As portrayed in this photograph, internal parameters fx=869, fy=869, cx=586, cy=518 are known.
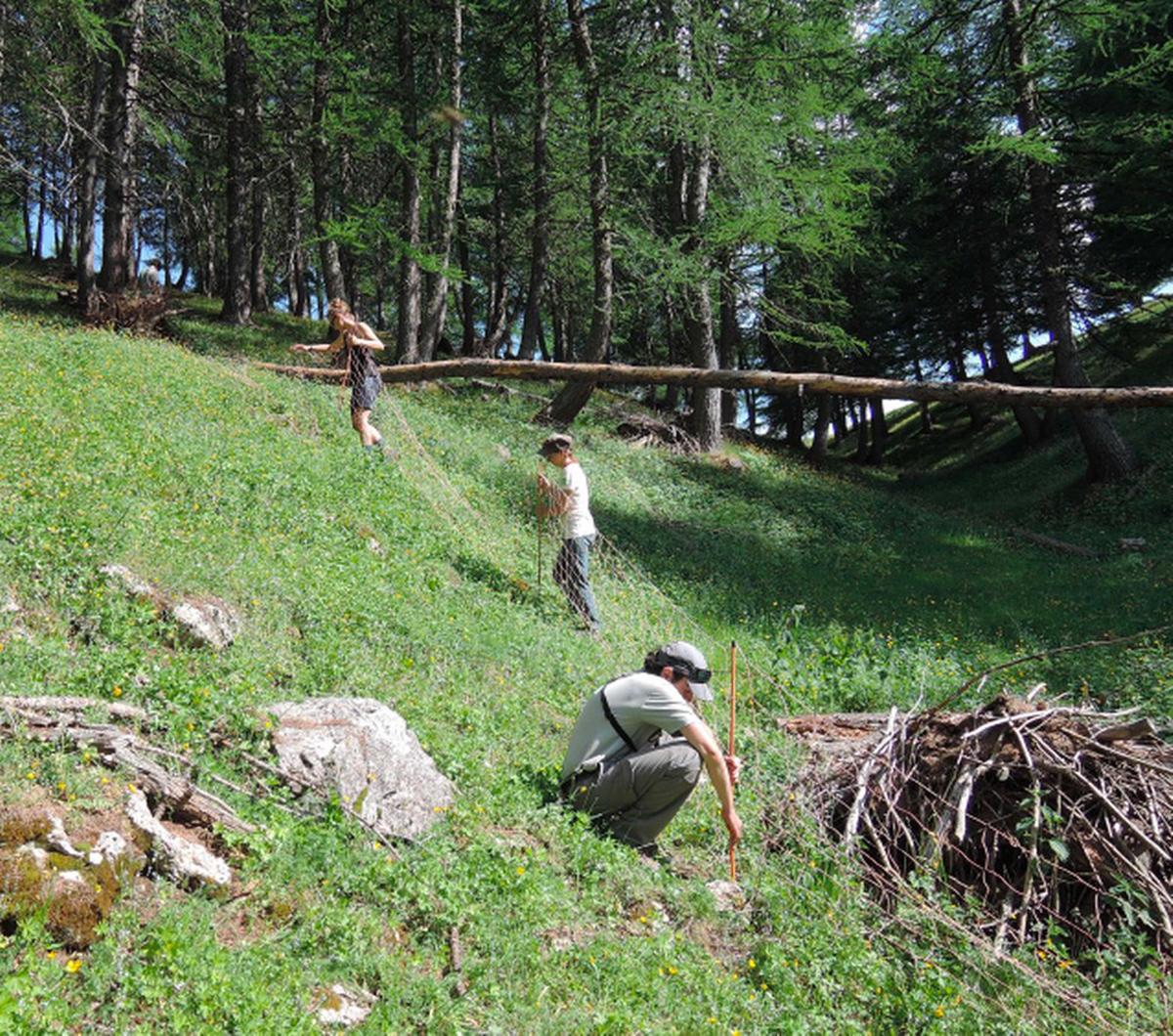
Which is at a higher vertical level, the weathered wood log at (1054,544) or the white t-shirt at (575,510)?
the white t-shirt at (575,510)

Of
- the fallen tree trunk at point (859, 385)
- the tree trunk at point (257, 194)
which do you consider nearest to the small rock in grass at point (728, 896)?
the fallen tree trunk at point (859, 385)

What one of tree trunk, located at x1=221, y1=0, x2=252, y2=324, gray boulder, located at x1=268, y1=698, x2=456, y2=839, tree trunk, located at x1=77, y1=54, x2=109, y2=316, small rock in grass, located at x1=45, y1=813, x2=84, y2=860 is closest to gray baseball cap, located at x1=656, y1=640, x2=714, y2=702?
gray boulder, located at x1=268, y1=698, x2=456, y2=839

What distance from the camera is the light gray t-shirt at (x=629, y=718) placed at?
4664mm

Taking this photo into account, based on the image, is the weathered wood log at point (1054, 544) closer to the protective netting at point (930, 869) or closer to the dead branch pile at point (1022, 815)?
the protective netting at point (930, 869)

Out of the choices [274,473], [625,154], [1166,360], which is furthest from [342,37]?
[1166,360]

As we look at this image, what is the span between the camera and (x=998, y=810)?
509 cm

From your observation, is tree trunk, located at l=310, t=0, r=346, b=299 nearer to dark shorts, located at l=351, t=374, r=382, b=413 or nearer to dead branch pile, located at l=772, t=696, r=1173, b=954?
dark shorts, located at l=351, t=374, r=382, b=413

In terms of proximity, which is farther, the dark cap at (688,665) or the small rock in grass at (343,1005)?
the dark cap at (688,665)

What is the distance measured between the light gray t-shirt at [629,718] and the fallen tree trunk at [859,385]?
A: 2.55 metres

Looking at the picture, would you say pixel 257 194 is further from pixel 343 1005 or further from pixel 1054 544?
pixel 343 1005

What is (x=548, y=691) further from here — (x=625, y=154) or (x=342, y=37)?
(x=342, y=37)

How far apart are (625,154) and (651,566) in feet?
27.0

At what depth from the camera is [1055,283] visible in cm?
1795

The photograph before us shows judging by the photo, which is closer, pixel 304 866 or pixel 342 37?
pixel 304 866
